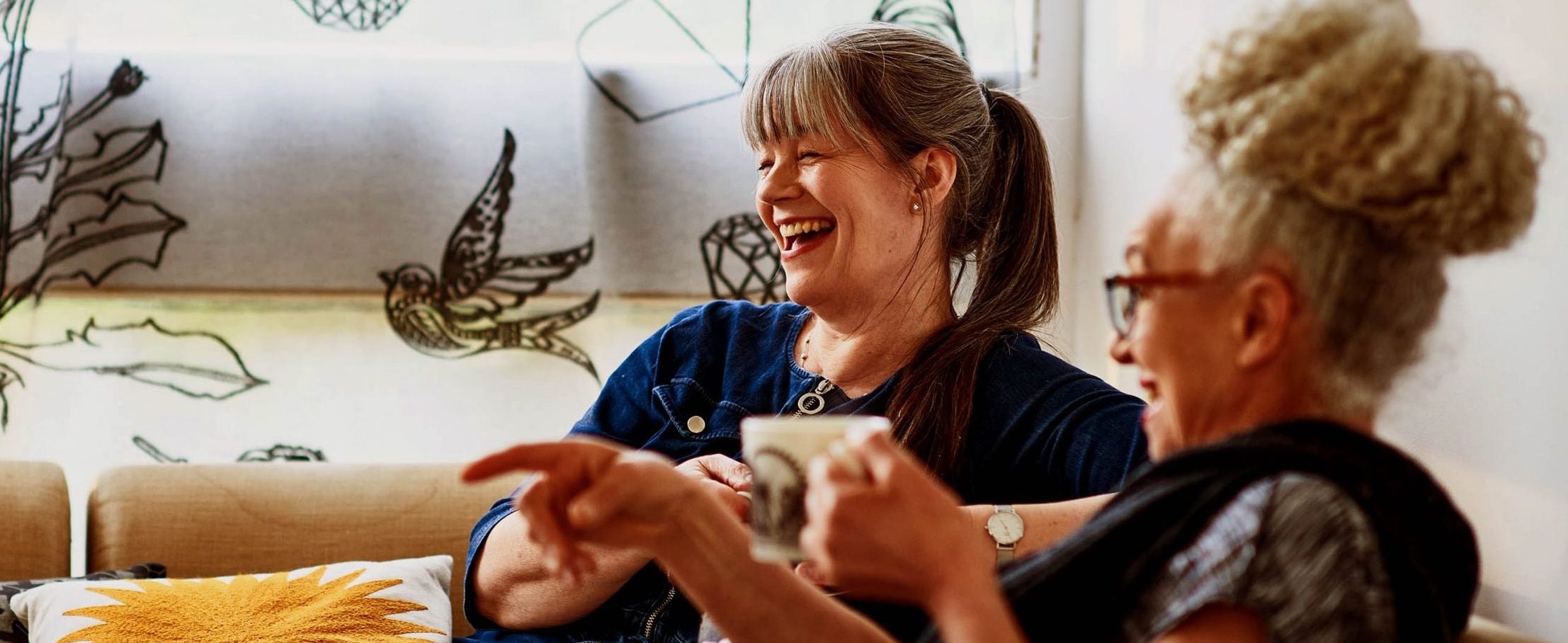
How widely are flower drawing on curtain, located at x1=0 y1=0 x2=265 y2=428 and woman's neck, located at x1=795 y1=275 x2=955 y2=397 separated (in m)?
1.36

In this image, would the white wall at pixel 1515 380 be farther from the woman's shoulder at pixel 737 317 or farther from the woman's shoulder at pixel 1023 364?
the woman's shoulder at pixel 737 317

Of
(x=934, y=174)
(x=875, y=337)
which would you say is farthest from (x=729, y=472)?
(x=934, y=174)

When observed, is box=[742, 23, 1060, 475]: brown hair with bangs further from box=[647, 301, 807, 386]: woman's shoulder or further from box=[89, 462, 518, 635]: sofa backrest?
box=[89, 462, 518, 635]: sofa backrest

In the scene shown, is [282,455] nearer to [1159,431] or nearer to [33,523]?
[33,523]

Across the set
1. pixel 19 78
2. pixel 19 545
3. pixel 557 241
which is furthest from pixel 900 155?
pixel 19 78

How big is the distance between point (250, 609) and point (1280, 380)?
1532 millimetres

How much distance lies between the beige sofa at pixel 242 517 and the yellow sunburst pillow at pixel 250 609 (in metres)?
0.20

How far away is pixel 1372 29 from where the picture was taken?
2.83 feet

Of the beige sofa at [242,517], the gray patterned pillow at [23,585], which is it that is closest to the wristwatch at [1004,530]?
the beige sofa at [242,517]

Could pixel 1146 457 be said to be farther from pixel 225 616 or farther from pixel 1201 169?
pixel 225 616

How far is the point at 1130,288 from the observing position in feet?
3.12

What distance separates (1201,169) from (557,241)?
1.90m

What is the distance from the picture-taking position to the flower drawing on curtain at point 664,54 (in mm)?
2670

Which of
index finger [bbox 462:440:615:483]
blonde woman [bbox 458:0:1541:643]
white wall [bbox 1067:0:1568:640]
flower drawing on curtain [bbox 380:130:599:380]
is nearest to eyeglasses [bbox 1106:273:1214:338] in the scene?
blonde woman [bbox 458:0:1541:643]
